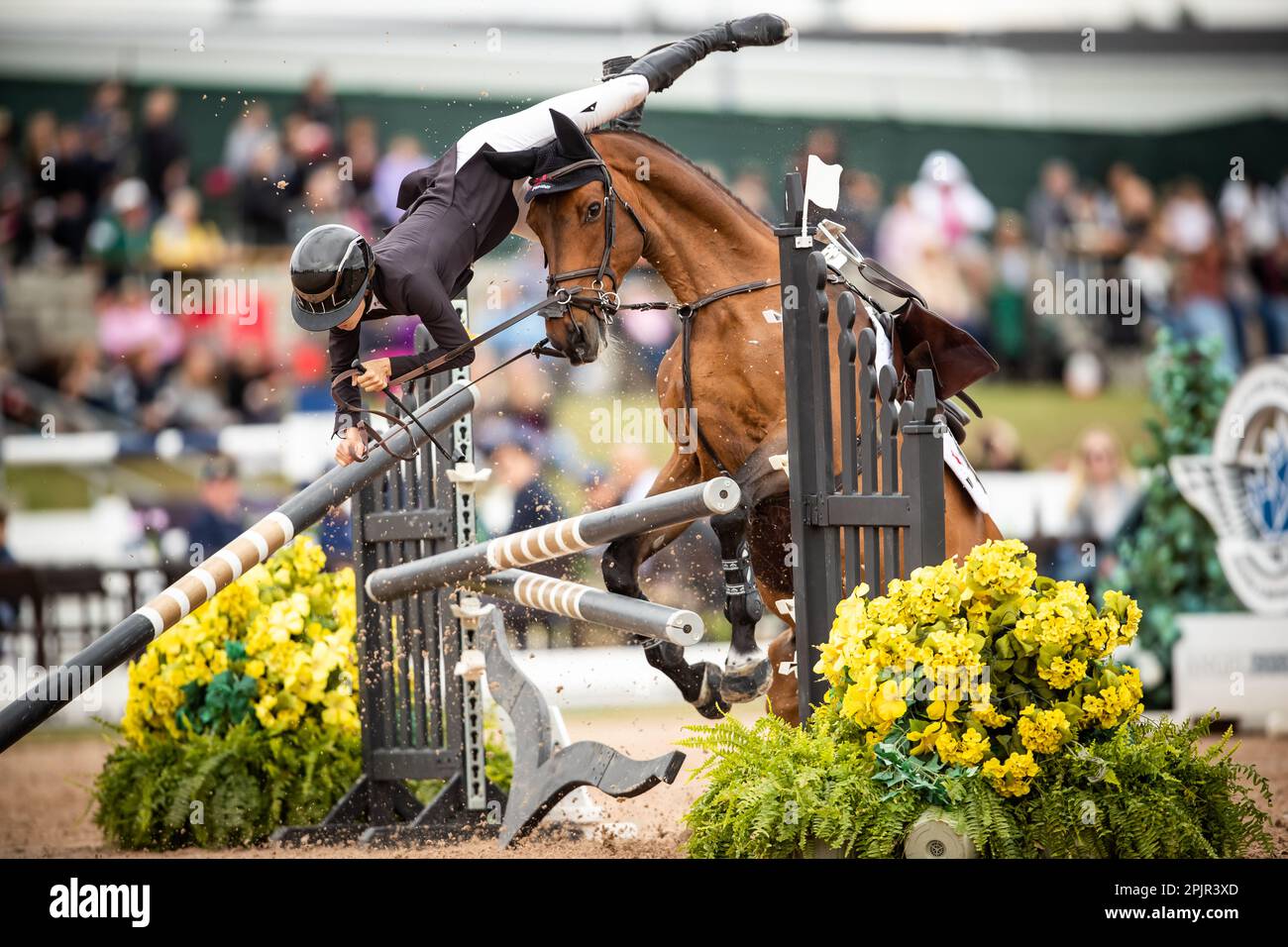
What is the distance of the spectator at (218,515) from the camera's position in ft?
27.2

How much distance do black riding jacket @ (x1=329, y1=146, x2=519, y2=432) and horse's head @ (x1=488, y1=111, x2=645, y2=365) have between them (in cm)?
9

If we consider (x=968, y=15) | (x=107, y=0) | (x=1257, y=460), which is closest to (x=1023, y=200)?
(x=968, y=15)

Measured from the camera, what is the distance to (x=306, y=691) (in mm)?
5094

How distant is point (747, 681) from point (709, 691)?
0.22m

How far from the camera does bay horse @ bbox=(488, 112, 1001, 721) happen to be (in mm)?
4309

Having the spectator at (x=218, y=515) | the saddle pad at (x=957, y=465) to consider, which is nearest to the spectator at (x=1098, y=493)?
the spectator at (x=218, y=515)

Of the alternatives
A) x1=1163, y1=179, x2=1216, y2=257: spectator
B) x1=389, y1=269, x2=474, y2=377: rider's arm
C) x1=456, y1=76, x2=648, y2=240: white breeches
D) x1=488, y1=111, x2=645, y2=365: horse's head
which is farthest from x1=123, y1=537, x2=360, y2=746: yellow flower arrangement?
x1=1163, y1=179, x2=1216, y2=257: spectator

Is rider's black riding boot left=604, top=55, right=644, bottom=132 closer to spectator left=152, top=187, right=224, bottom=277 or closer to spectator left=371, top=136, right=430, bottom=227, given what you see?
spectator left=371, top=136, right=430, bottom=227

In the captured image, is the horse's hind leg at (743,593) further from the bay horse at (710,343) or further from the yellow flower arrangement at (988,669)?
the yellow flower arrangement at (988,669)

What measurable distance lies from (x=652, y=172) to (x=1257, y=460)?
5.01 meters

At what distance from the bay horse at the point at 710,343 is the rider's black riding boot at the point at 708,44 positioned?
0.21m

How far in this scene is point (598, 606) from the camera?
155 inches
